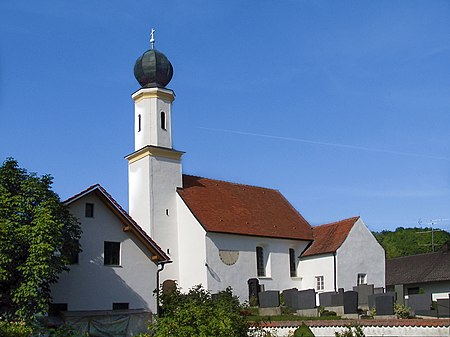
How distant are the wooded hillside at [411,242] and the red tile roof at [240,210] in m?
34.7

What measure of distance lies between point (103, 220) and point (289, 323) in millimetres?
9958

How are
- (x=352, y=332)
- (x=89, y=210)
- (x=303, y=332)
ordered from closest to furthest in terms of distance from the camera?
(x=352, y=332) < (x=303, y=332) < (x=89, y=210)

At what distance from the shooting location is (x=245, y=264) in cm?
4169

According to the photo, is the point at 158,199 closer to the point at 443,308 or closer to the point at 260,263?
the point at 260,263

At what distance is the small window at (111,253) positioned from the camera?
3108cm

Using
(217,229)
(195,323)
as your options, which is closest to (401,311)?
(195,323)

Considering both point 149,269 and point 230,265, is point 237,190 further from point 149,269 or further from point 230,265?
point 149,269

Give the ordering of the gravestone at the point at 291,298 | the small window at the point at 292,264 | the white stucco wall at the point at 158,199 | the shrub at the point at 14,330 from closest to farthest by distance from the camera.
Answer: the shrub at the point at 14,330 < the gravestone at the point at 291,298 < the white stucco wall at the point at 158,199 < the small window at the point at 292,264

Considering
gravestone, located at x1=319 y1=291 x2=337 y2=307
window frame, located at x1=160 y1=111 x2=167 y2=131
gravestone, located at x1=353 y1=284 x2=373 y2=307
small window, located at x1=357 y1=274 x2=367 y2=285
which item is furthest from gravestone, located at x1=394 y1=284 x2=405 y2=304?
window frame, located at x1=160 y1=111 x2=167 y2=131

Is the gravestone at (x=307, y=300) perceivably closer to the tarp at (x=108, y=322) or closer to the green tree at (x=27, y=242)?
the tarp at (x=108, y=322)

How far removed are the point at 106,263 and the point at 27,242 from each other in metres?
6.29

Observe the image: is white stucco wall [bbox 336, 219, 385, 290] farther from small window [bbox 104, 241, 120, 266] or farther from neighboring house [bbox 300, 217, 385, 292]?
small window [bbox 104, 241, 120, 266]

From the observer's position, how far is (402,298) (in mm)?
31281

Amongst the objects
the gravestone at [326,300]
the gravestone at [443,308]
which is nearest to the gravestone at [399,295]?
the gravestone at [443,308]
